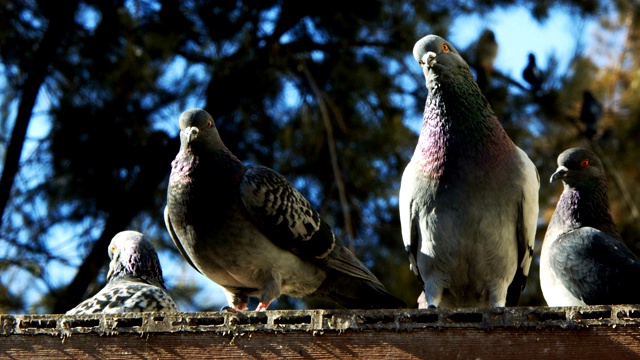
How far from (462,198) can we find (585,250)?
30.4 inches

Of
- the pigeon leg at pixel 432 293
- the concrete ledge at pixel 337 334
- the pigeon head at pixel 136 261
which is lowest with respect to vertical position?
the concrete ledge at pixel 337 334

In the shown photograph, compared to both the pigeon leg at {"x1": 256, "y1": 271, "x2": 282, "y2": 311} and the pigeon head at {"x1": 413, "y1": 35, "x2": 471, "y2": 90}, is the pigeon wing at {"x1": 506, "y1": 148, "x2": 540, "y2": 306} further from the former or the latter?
the pigeon leg at {"x1": 256, "y1": 271, "x2": 282, "y2": 311}

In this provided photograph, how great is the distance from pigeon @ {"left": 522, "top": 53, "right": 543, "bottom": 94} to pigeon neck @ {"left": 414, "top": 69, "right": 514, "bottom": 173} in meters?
4.24

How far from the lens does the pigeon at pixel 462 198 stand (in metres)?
4.51

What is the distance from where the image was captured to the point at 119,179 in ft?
30.4

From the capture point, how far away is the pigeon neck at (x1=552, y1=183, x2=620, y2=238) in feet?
17.3

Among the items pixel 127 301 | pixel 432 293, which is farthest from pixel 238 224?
pixel 432 293

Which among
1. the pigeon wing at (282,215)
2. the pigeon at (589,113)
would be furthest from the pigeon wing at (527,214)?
the pigeon at (589,113)

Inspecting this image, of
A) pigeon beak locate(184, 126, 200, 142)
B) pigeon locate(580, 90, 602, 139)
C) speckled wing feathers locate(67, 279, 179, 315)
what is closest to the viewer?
speckled wing feathers locate(67, 279, 179, 315)

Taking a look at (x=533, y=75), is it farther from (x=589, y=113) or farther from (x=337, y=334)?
(x=337, y=334)

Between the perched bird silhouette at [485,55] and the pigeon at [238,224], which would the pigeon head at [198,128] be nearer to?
the pigeon at [238,224]

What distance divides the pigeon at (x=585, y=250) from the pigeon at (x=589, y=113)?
3.59 meters

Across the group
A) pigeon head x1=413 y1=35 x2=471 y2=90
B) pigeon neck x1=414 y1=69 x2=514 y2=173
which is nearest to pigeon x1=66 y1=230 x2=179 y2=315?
pigeon neck x1=414 y1=69 x2=514 y2=173

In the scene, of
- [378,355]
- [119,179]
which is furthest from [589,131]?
[378,355]
